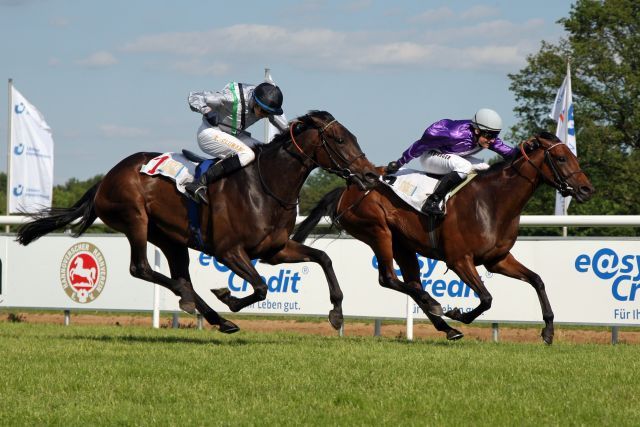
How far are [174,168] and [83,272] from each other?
4706 millimetres

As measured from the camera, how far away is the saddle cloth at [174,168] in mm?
9664

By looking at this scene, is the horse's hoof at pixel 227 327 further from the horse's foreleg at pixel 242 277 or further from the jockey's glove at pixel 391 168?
the jockey's glove at pixel 391 168

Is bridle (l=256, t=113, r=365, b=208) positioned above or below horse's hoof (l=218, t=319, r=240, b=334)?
above

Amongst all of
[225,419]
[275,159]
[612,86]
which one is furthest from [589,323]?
[612,86]

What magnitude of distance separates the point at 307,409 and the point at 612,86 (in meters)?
34.3

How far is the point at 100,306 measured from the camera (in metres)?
13.9

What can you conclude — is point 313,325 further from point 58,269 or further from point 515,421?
point 515,421

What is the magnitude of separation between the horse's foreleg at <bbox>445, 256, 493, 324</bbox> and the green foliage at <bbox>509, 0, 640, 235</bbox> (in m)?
24.7

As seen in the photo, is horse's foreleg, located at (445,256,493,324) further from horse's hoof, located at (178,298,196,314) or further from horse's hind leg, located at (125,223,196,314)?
horse's hind leg, located at (125,223,196,314)

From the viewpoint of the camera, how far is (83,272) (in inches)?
552

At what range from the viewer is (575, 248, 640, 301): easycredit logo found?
11750mm

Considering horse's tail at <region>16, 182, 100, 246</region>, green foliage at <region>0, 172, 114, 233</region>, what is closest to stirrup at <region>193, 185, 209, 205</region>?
horse's tail at <region>16, 182, 100, 246</region>

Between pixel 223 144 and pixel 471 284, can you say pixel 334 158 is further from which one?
pixel 471 284

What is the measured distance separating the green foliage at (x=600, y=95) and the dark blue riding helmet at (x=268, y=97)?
25.7m
